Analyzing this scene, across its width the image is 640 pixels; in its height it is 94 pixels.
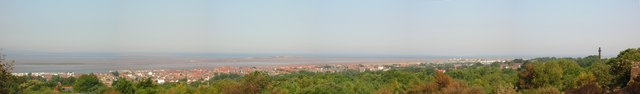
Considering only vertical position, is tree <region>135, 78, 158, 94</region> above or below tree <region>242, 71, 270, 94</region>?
below

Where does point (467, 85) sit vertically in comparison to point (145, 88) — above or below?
above

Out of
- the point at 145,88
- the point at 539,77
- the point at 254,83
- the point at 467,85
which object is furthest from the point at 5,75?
the point at 539,77

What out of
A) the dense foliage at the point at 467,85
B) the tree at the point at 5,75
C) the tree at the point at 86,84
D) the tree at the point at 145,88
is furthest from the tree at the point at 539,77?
the tree at the point at 86,84

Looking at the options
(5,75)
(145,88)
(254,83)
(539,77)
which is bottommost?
(145,88)

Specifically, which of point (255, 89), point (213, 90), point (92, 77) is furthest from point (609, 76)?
point (92, 77)

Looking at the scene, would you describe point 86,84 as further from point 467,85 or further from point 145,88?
point 467,85

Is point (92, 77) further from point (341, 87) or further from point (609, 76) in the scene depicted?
point (609, 76)

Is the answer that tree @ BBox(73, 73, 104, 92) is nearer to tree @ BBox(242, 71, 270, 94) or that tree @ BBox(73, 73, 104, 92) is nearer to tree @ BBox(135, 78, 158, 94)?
tree @ BBox(135, 78, 158, 94)

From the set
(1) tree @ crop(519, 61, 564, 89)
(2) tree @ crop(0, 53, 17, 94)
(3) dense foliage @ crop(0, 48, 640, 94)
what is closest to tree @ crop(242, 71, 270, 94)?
(3) dense foliage @ crop(0, 48, 640, 94)

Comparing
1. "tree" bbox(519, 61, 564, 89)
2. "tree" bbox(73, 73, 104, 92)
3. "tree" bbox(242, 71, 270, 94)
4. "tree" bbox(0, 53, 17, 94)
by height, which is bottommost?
"tree" bbox(73, 73, 104, 92)

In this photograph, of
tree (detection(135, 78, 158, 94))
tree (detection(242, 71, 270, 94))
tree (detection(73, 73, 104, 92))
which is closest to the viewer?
tree (detection(242, 71, 270, 94))

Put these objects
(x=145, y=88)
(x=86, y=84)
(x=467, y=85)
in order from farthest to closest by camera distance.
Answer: (x=86, y=84)
(x=145, y=88)
(x=467, y=85)

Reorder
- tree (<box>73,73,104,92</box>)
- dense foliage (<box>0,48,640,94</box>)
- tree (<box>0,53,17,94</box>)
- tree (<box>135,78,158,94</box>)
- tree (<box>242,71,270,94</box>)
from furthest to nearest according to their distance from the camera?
tree (<box>73,73,104,92</box>)
tree (<box>135,78,158,94</box>)
tree (<box>242,71,270,94</box>)
dense foliage (<box>0,48,640,94</box>)
tree (<box>0,53,17,94</box>)
